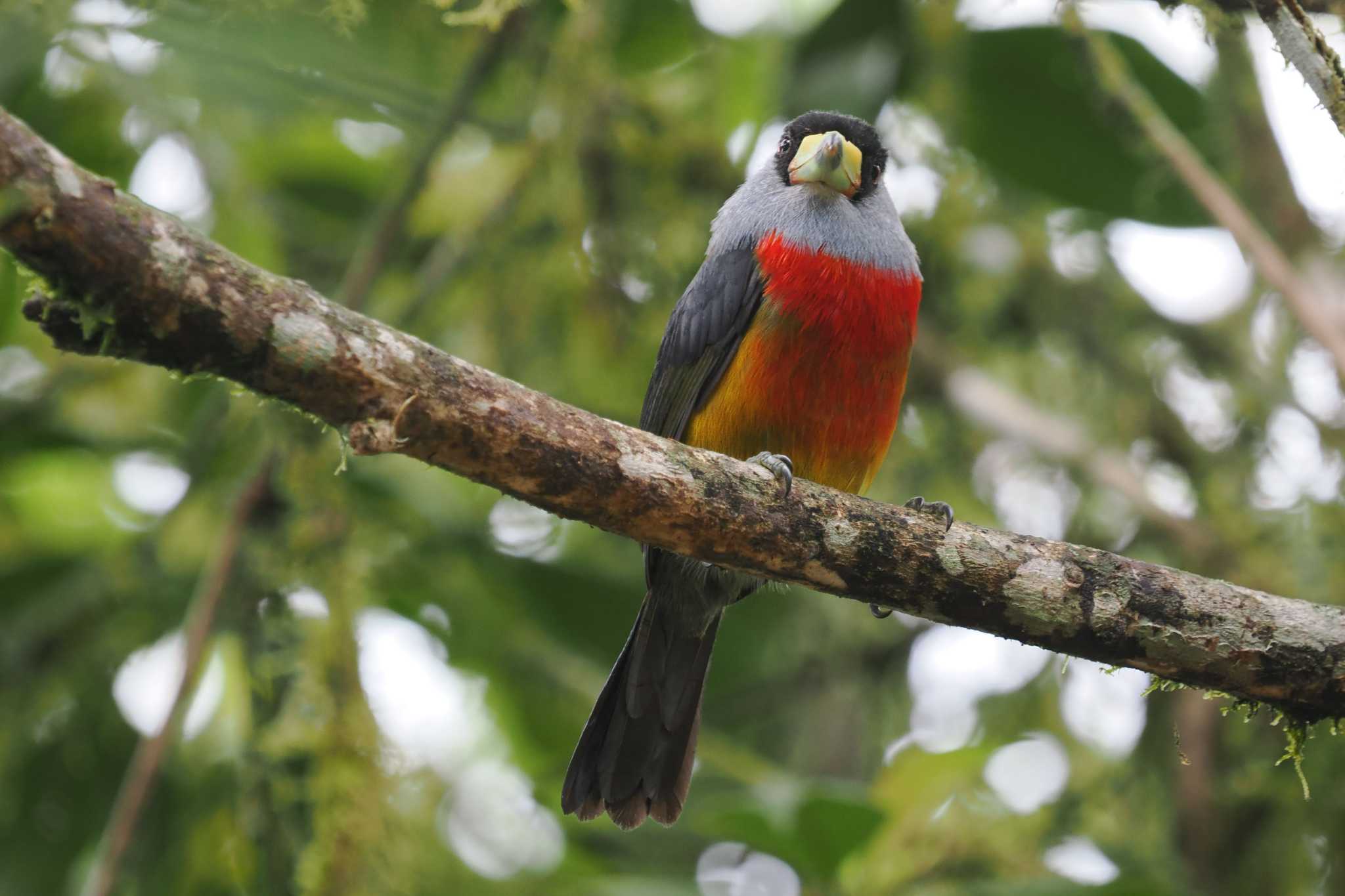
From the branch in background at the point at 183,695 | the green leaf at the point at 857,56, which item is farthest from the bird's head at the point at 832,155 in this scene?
the branch in background at the point at 183,695

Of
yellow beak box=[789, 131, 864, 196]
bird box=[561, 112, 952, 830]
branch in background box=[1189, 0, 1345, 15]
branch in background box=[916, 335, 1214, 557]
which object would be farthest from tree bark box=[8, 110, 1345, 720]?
branch in background box=[916, 335, 1214, 557]

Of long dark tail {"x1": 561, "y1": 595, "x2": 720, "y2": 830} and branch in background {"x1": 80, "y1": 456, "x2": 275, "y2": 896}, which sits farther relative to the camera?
long dark tail {"x1": 561, "y1": 595, "x2": 720, "y2": 830}

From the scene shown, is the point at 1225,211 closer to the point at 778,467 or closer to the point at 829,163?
the point at 829,163

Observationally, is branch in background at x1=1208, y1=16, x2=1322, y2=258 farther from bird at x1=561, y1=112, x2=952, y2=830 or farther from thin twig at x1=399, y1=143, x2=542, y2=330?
thin twig at x1=399, y1=143, x2=542, y2=330

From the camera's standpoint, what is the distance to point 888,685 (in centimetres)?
501

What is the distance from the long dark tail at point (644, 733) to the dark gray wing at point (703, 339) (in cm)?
52

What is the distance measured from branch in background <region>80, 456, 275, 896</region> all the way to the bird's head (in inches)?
66.0

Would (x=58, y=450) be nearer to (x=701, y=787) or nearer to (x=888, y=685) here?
(x=701, y=787)

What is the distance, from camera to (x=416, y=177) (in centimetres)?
351

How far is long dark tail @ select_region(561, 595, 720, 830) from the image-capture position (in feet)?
10.9

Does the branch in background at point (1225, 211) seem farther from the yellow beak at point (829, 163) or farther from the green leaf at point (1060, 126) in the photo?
the green leaf at point (1060, 126)

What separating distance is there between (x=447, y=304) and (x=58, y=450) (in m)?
1.42

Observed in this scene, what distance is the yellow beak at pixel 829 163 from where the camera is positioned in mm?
3547

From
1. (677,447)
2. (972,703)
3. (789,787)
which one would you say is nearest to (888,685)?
(972,703)
